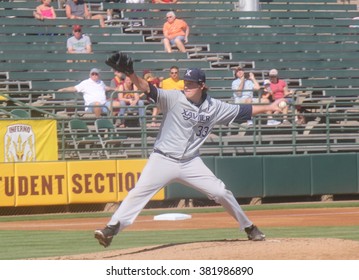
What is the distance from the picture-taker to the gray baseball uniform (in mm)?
10852

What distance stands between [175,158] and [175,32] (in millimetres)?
15029

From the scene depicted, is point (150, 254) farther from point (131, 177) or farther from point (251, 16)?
point (251, 16)

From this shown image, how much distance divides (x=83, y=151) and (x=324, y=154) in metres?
5.19

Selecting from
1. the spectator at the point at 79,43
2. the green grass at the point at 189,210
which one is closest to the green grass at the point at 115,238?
the green grass at the point at 189,210

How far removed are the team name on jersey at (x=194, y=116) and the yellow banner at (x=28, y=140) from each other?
8.90 m

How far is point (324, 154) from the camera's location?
22.6 metres

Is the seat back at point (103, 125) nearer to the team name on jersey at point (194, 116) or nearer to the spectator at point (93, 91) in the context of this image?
the spectator at point (93, 91)

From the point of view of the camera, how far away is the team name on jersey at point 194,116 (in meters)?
11.1

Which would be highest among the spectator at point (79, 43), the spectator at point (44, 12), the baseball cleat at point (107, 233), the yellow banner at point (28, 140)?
the spectator at point (44, 12)

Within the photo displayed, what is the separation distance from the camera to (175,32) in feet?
84.5

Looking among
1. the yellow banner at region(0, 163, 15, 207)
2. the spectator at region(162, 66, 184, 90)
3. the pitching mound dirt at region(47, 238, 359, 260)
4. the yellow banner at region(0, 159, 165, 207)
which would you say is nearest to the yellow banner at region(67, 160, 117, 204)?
the yellow banner at region(0, 159, 165, 207)

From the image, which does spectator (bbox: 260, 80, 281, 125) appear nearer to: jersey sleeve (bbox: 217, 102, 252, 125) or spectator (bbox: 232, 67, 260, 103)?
spectator (bbox: 232, 67, 260, 103)

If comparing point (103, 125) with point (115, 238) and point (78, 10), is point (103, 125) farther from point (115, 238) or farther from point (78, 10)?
point (115, 238)

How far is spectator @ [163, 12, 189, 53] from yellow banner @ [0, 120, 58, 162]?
6.25 metres
